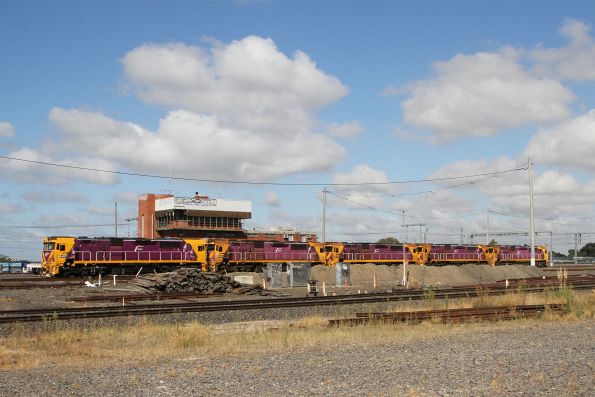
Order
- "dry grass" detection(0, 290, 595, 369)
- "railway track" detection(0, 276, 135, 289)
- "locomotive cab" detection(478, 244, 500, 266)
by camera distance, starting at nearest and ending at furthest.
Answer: "dry grass" detection(0, 290, 595, 369)
"railway track" detection(0, 276, 135, 289)
"locomotive cab" detection(478, 244, 500, 266)

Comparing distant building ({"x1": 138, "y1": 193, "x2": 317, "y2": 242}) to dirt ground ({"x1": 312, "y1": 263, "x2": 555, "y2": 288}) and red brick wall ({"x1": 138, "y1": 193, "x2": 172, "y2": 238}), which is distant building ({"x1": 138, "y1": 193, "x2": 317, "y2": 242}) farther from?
dirt ground ({"x1": 312, "y1": 263, "x2": 555, "y2": 288})

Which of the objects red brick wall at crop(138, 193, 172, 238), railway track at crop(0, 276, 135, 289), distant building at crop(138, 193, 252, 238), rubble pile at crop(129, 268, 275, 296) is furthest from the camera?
red brick wall at crop(138, 193, 172, 238)

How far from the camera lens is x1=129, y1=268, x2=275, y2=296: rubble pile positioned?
34531mm

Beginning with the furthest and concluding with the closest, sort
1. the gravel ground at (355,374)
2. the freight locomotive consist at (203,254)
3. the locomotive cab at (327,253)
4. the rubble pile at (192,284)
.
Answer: the locomotive cab at (327,253)
the freight locomotive consist at (203,254)
the rubble pile at (192,284)
the gravel ground at (355,374)

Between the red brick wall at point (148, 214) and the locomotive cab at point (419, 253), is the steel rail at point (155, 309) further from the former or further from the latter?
the red brick wall at point (148, 214)

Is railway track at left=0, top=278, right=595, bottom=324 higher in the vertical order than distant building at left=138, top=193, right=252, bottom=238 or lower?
lower

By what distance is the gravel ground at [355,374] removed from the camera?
1005cm

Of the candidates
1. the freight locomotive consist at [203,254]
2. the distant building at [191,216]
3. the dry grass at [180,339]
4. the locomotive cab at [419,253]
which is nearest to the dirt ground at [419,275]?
the freight locomotive consist at [203,254]

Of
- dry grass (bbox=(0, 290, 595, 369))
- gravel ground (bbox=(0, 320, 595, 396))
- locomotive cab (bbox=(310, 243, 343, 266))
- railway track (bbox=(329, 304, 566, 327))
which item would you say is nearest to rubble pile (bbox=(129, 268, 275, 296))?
dry grass (bbox=(0, 290, 595, 369))

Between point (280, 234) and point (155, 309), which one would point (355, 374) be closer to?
point (155, 309)

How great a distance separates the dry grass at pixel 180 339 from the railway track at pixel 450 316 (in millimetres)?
733

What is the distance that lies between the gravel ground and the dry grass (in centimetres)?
112

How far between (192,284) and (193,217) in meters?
69.5

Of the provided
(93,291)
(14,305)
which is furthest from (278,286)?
(14,305)
